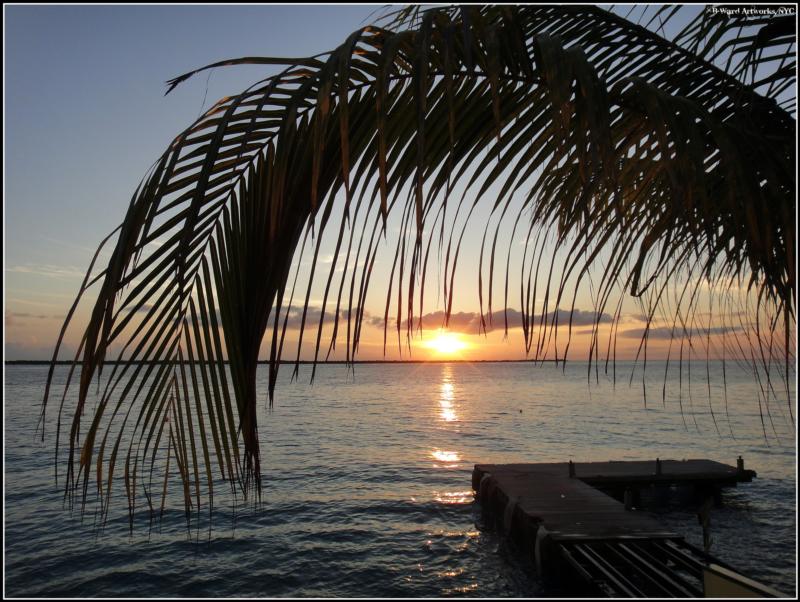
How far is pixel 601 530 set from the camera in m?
14.7

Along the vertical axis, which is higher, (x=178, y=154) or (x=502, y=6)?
(x=502, y=6)

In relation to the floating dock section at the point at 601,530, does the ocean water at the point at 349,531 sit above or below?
below

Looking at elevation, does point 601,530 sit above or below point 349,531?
above

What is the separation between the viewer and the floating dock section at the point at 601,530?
1119 cm

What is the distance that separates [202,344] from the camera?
1.24m

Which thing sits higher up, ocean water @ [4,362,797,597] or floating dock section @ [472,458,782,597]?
floating dock section @ [472,458,782,597]

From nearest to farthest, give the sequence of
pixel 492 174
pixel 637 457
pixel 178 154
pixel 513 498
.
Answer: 1. pixel 178 154
2. pixel 492 174
3. pixel 513 498
4. pixel 637 457

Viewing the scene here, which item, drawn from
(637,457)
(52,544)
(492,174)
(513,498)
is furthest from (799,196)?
(637,457)

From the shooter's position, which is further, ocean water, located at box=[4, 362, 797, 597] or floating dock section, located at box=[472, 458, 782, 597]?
ocean water, located at box=[4, 362, 797, 597]

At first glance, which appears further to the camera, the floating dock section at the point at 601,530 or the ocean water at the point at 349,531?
the ocean water at the point at 349,531

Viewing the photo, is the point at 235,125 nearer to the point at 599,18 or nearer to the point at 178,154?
the point at 178,154

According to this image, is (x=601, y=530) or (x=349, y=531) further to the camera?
(x=349, y=531)

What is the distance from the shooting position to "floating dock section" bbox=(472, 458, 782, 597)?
1119 centimetres

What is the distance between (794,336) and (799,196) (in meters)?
1.17
